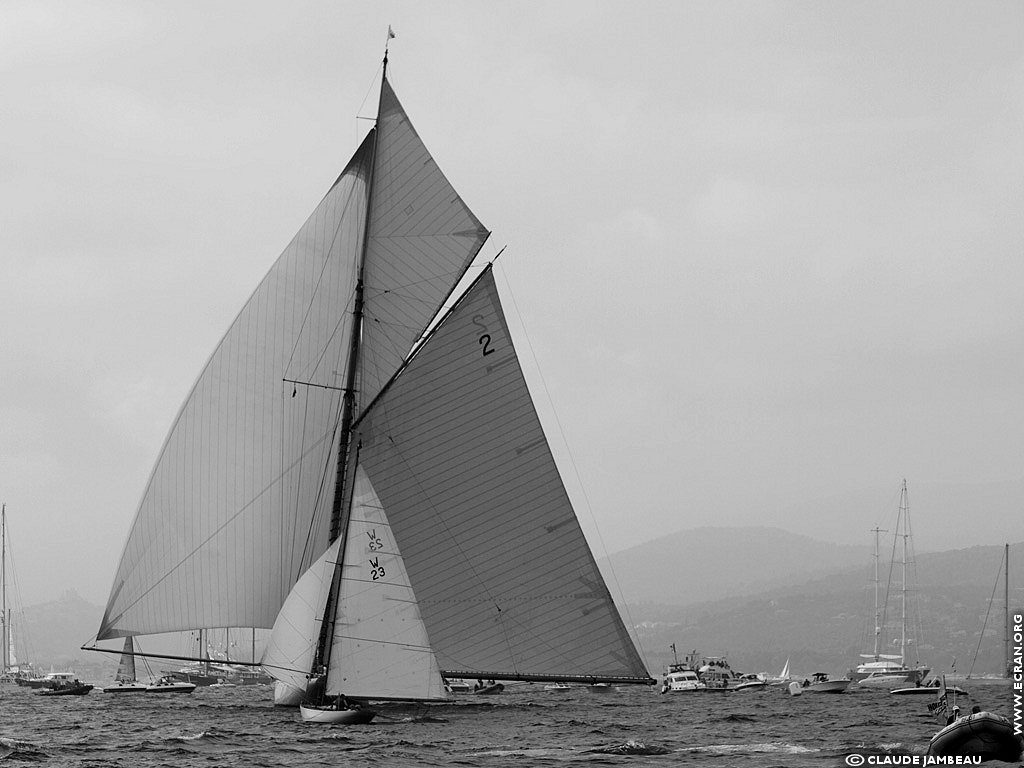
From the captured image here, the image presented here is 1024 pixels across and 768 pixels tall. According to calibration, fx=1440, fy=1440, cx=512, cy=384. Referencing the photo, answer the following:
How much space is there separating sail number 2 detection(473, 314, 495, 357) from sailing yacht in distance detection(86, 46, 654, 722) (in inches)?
2.6

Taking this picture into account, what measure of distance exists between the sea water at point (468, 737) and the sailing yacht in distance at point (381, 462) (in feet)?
8.34

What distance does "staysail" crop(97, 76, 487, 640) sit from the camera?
48344 mm

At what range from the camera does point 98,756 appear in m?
38.0

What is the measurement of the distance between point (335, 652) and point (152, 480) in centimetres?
995

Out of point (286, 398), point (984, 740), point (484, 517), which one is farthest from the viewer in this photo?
point (286, 398)

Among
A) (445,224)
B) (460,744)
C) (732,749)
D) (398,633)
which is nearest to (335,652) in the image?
(398,633)

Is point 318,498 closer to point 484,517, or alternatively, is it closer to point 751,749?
point 484,517

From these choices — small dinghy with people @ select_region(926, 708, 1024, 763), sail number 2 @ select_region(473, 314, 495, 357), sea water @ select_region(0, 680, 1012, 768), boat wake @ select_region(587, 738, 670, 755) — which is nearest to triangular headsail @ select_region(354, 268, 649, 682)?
sail number 2 @ select_region(473, 314, 495, 357)

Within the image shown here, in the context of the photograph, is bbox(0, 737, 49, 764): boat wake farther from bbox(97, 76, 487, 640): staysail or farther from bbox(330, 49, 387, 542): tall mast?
bbox(330, 49, 387, 542): tall mast

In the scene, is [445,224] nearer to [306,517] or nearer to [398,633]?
[306,517]

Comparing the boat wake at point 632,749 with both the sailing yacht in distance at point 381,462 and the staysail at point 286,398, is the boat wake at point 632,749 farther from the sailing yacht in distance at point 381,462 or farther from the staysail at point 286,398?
the staysail at point 286,398

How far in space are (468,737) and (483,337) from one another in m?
13.1

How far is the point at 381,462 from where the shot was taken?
4756cm

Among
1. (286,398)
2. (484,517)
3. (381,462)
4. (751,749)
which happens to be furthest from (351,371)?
(751,749)
